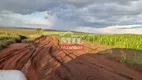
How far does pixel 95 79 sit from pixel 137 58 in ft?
15.2

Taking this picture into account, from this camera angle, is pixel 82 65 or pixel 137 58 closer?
pixel 82 65

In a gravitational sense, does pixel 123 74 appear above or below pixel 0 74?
below

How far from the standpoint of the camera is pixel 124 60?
1077 cm

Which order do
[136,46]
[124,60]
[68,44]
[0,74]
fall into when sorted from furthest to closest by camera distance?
[68,44], [136,46], [124,60], [0,74]

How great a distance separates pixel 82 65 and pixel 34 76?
2.47 metres

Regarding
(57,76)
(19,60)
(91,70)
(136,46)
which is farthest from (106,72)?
(136,46)

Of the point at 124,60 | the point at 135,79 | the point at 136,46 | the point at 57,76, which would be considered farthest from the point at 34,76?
the point at 136,46

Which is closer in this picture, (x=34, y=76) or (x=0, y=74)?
(x=0, y=74)

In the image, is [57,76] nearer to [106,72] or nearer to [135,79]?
[106,72]

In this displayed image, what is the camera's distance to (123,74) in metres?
8.04

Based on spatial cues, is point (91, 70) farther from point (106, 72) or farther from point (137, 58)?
point (137, 58)

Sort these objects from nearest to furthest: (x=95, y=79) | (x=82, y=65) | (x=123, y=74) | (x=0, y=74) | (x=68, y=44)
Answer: (x=0, y=74), (x=95, y=79), (x=123, y=74), (x=82, y=65), (x=68, y=44)

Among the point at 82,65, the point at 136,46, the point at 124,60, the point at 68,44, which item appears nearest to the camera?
the point at 82,65

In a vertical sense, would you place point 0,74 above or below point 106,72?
above
